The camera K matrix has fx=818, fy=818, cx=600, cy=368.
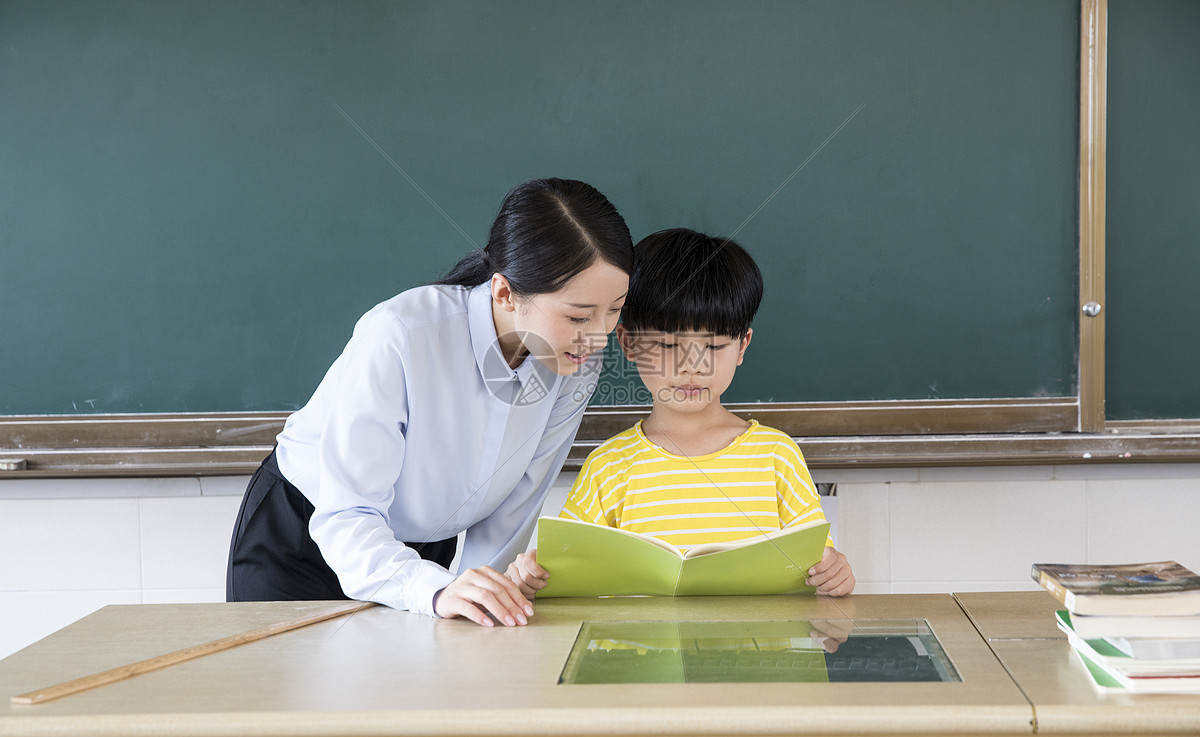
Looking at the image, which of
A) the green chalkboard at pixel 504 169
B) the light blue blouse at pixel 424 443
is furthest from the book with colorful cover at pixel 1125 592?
the green chalkboard at pixel 504 169

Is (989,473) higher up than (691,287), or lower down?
lower down

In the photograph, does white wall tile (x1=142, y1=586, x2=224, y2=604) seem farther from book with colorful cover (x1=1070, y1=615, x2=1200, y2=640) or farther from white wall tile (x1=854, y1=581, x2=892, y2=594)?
book with colorful cover (x1=1070, y1=615, x2=1200, y2=640)

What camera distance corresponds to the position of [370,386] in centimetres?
123

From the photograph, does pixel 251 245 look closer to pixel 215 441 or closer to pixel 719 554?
pixel 215 441

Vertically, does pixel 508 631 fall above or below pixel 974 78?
below

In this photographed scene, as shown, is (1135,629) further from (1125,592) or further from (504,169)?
(504,169)

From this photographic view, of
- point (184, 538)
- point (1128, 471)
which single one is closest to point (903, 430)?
point (1128, 471)

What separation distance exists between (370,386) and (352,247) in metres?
0.63

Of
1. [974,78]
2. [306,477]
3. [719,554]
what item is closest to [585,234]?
[719,554]

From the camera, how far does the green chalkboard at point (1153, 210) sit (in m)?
1.67

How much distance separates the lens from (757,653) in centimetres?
92

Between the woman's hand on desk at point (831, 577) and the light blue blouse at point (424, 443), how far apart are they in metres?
0.52

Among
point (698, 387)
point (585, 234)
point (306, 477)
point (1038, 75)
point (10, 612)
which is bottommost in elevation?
point (10, 612)

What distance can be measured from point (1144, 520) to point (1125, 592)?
1.11m
